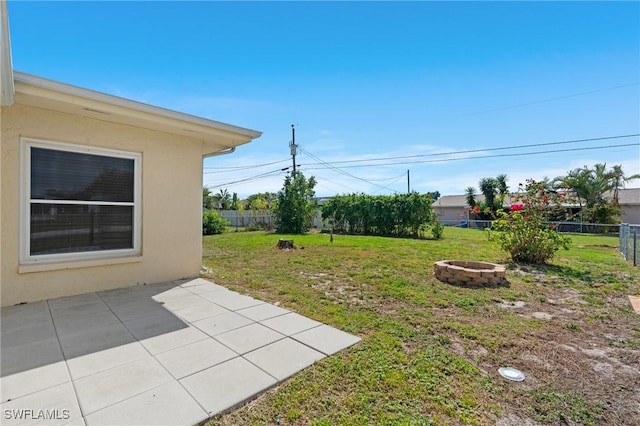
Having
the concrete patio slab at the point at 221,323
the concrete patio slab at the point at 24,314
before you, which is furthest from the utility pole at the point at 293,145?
the concrete patio slab at the point at 221,323

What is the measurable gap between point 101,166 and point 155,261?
183 cm

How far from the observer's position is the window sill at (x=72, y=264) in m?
4.12

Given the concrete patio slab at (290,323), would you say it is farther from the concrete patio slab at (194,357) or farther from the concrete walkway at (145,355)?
the concrete patio slab at (194,357)

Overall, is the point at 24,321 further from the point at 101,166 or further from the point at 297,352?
the point at 297,352

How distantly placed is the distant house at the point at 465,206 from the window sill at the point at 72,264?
56.5 ft

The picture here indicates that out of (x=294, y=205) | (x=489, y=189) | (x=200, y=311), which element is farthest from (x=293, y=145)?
(x=489, y=189)

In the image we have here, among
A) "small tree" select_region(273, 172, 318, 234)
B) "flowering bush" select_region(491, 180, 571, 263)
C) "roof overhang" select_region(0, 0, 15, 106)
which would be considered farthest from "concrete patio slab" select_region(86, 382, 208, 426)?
"small tree" select_region(273, 172, 318, 234)

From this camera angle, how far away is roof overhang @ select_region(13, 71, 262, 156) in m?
3.61

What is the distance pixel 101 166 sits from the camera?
4.80 metres

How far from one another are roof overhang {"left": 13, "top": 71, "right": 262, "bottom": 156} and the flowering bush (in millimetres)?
7153

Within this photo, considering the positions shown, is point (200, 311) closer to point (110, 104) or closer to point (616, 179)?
point (110, 104)

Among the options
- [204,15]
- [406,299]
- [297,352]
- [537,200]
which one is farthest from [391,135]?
[297,352]

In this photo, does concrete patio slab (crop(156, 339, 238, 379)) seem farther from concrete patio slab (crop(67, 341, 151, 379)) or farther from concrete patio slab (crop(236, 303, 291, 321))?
concrete patio slab (crop(236, 303, 291, 321))

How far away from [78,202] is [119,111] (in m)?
1.61
